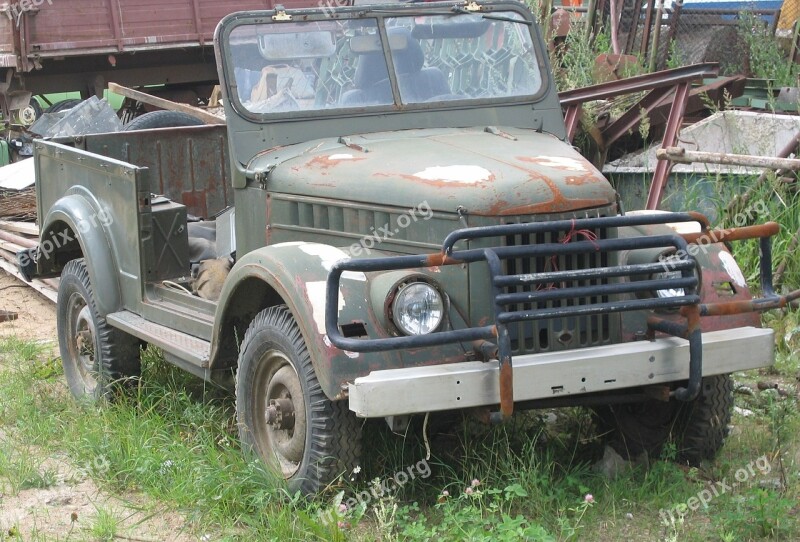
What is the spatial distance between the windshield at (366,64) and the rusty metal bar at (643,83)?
248 centimetres

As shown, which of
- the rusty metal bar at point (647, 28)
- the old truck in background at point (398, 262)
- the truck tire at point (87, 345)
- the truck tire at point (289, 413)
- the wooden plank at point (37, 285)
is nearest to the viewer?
the old truck in background at point (398, 262)

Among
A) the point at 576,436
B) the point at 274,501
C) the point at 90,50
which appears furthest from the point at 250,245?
the point at 90,50

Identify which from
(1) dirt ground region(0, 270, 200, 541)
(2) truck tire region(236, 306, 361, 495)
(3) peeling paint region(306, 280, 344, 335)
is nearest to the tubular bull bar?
(3) peeling paint region(306, 280, 344, 335)

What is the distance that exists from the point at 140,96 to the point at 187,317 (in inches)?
227

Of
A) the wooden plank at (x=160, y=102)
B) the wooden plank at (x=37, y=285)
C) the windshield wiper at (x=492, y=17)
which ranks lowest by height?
the wooden plank at (x=37, y=285)

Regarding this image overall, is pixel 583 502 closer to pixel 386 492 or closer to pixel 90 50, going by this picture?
pixel 386 492

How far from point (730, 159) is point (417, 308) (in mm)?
3382

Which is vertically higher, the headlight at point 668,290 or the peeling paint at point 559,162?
the peeling paint at point 559,162

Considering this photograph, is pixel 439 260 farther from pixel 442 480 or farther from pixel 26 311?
pixel 26 311

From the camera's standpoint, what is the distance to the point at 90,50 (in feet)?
47.1

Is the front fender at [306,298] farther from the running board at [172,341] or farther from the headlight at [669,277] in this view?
the headlight at [669,277]

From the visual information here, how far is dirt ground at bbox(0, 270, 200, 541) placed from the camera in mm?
4094

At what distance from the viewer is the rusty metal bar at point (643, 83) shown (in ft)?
24.5

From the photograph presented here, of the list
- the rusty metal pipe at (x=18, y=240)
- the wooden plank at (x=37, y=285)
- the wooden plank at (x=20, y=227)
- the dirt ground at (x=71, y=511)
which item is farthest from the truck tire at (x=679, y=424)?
the wooden plank at (x=20, y=227)
